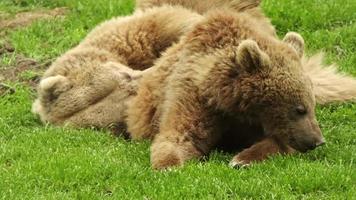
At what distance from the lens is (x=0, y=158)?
8469 millimetres

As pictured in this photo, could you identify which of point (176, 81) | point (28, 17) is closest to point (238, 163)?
point (176, 81)

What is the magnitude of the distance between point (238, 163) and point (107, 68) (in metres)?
3.03

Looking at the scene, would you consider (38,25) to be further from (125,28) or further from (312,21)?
(312,21)

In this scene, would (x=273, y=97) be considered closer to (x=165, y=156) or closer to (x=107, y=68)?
(x=165, y=156)

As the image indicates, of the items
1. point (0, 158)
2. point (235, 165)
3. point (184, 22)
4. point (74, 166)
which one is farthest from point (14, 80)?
point (235, 165)

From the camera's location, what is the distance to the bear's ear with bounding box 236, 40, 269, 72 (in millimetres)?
8039

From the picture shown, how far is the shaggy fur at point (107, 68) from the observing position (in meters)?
9.99

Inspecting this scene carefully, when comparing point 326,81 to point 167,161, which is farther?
point 326,81

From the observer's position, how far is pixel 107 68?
1024 cm

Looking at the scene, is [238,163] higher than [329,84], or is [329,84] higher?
[238,163]

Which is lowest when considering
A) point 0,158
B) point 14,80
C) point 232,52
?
point 14,80

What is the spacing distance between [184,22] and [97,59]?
3.98ft

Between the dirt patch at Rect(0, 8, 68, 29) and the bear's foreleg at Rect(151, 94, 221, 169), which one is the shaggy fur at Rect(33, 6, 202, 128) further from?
the dirt patch at Rect(0, 8, 68, 29)

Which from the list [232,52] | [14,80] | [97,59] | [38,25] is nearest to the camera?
[232,52]
